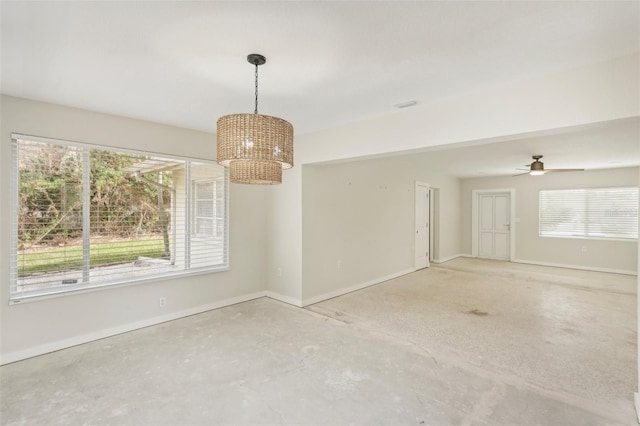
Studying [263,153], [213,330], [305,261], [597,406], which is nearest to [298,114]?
[263,153]

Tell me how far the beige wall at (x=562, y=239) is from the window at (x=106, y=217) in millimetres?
7392

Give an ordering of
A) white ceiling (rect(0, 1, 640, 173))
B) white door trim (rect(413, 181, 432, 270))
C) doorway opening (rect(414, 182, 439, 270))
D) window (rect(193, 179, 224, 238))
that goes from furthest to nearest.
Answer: doorway opening (rect(414, 182, 439, 270)), white door trim (rect(413, 181, 432, 270)), window (rect(193, 179, 224, 238)), white ceiling (rect(0, 1, 640, 173))

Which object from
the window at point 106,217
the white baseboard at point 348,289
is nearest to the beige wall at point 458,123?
the white baseboard at point 348,289

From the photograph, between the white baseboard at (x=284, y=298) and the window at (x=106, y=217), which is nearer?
the window at (x=106, y=217)

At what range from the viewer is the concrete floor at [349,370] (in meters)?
2.15

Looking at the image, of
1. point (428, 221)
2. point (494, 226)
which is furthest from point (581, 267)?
point (428, 221)

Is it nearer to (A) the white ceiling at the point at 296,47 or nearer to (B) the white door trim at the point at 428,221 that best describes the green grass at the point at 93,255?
(A) the white ceiling at the point at 296,47

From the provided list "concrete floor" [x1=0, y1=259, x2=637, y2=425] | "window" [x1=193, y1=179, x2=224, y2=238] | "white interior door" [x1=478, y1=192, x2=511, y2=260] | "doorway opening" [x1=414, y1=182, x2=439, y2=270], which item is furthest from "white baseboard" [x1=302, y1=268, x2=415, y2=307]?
"white interior door" [x1=478, y1=192, x2=511, y2=260]

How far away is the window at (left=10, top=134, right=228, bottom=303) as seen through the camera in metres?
2.97

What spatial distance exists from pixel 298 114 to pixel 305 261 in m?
2.05

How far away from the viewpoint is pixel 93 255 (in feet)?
11.0

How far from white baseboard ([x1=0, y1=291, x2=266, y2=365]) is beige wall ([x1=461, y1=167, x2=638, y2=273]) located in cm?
718

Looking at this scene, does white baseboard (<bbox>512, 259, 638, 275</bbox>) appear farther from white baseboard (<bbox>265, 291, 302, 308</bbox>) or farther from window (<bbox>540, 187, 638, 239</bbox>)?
white baseboard (<bbox>265, 291, 302, 308</bbox>)

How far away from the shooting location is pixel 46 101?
3.03 metres
